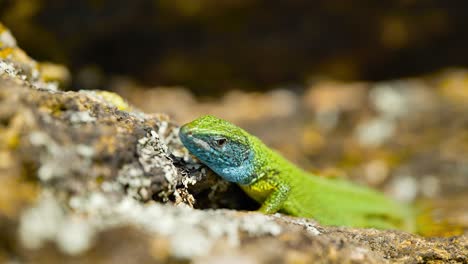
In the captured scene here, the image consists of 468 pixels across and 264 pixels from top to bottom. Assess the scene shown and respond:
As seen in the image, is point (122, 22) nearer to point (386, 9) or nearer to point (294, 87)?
point (294, 87)

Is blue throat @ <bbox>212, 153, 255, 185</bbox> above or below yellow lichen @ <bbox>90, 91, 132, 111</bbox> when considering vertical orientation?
below

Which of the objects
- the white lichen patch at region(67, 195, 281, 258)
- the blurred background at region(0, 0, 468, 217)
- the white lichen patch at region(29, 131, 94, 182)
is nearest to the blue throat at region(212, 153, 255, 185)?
the white lichen patch at region(67, 195, 281, 258)

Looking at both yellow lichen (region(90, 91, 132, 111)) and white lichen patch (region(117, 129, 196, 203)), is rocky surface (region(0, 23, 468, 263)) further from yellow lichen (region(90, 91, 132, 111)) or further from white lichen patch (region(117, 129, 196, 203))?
yellow lichen (region(90, 91, 132, 111))

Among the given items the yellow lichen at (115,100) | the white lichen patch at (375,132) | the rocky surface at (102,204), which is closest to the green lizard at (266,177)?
the rocky surface at (102,204)

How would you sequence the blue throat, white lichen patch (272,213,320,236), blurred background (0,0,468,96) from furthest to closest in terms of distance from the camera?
blurred background (0,0,468,96) < the blue throat < white lichen patch (272,213,320,236)

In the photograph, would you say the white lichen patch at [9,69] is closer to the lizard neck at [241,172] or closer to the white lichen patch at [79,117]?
the white lichen patch at [79,117]

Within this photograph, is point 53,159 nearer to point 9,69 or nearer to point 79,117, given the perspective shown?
point 79,117

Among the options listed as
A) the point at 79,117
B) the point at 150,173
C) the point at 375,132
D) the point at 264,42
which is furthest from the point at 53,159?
the point at 264,42
